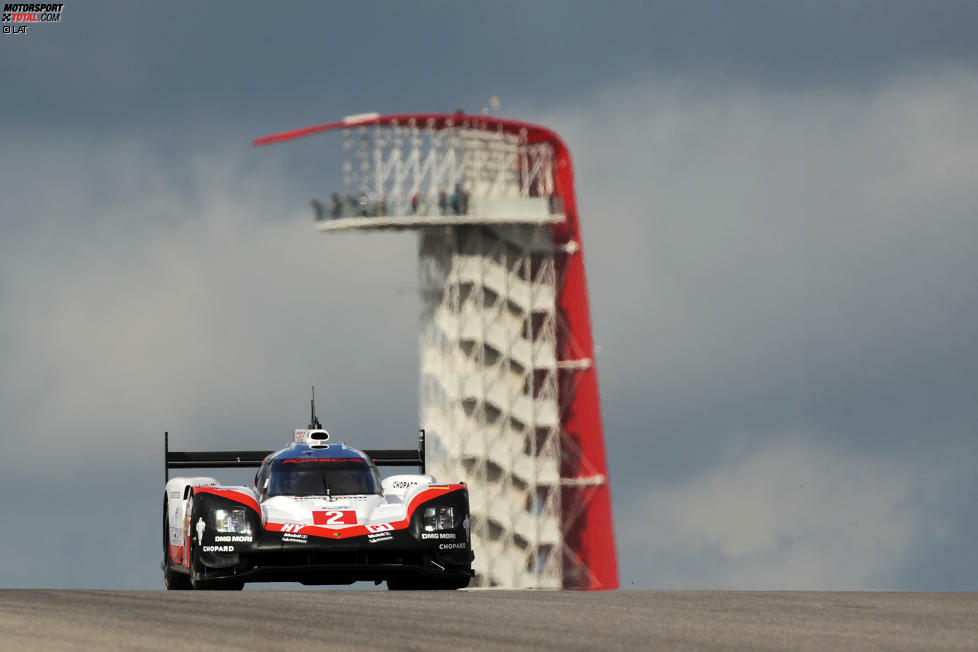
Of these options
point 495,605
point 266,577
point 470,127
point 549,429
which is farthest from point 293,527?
point 549,429

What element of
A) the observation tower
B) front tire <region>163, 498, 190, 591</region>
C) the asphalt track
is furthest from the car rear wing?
the observation tower

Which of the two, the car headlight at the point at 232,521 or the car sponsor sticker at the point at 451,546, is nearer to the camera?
the car headlight at the point at 232,521

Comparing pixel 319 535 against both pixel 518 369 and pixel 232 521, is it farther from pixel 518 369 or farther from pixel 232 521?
pixel 518 369

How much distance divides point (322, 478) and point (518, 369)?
68180 mm

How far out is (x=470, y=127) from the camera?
3430 inches

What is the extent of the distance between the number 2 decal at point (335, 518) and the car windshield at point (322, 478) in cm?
107

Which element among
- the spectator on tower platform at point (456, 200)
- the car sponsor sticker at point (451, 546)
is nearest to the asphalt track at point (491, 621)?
the car sponsor sticker at point (451, 546)

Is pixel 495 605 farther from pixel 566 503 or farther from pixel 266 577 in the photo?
pixel 566 503

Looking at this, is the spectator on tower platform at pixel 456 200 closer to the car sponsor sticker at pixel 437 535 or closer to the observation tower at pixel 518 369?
the observation tower at pixel 518 369

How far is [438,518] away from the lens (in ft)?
78.8

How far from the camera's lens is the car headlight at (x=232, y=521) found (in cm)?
2359

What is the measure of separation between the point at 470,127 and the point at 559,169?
6704 mm

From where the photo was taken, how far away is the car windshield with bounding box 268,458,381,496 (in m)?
25.0

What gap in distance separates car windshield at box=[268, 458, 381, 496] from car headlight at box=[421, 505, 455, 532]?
5.33ft
